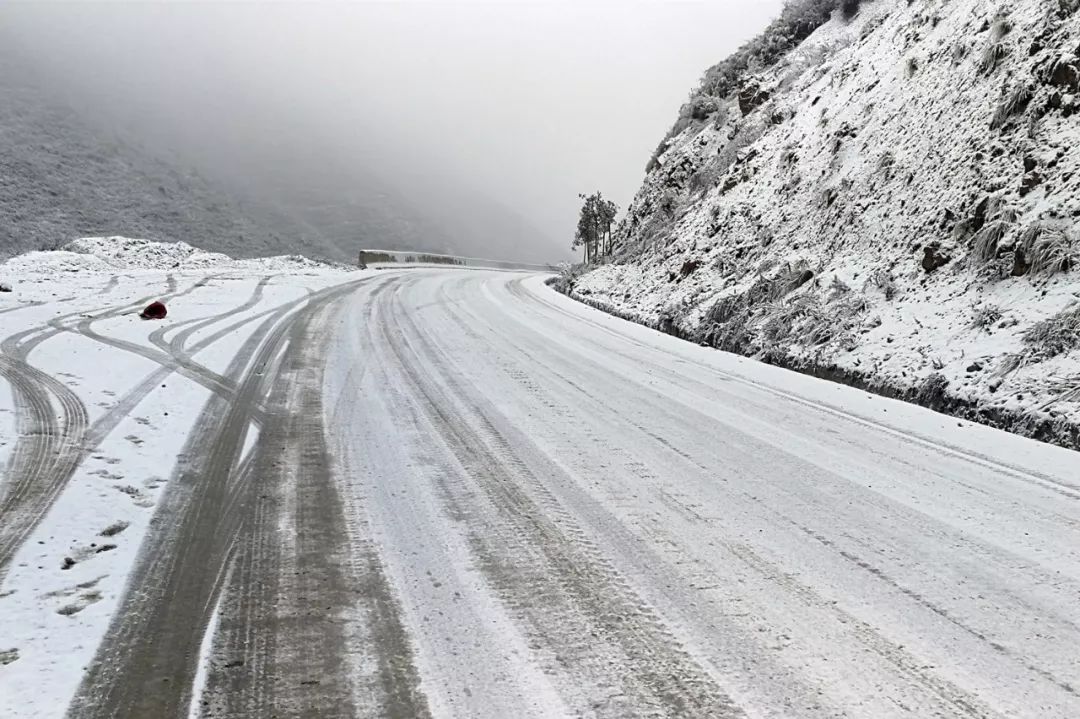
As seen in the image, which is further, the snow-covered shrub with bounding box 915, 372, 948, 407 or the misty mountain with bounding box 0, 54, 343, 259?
the misty mountain with bounding box 0, 54, 343, 259

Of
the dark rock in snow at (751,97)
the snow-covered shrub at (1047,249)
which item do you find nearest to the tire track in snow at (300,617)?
the snow-covered shrub at (1047,249)

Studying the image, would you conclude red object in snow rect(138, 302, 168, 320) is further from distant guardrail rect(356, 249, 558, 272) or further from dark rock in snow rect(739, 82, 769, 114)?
distant guardrail rect(356, 249, 558, 272)

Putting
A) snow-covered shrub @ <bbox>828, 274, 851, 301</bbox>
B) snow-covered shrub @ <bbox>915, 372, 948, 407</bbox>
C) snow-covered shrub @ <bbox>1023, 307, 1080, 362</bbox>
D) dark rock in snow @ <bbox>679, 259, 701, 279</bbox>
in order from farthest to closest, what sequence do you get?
dark rock in snow @ <bbox>679, 259, 701, 279</bbox>, snow-covered shrub @ <bbox>828, 274, 851, 301</bbox>, snow-covered shrub @ <bbox>915, 372, 948, 407</bbox>, snow-covered shrub @ <bbox>1023, 307, 1080, 362</bbox>

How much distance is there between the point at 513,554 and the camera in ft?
10.5

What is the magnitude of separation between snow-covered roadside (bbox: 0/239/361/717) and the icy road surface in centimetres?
2

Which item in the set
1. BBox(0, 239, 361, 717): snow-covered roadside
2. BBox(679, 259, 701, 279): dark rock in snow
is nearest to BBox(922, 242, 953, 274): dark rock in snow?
BBox(679, 259, 701, 279): dark rock in snow

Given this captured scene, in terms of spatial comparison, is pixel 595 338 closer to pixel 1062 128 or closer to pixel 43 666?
pixel 1062 128

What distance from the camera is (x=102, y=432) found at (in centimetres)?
468

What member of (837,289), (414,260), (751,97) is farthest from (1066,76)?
(414,260)

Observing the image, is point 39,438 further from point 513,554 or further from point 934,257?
point 934,257

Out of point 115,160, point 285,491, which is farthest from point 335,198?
point 285,491

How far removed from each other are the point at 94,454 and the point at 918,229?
1066 centimetres

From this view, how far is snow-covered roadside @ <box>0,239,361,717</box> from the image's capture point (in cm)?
233

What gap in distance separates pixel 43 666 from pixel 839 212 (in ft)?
41.2
